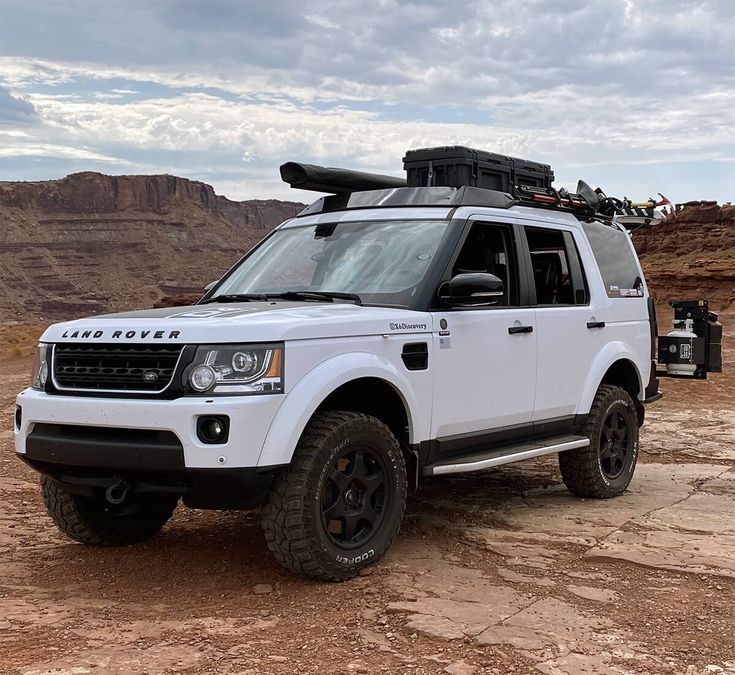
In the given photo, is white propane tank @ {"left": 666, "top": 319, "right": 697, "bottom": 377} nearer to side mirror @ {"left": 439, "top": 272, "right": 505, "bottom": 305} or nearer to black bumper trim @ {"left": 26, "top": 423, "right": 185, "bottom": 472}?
side mirror @ {"left": 439, "top": 272, "right": 505, "bottom": 305}

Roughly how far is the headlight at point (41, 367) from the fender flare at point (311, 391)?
1372 millimetres

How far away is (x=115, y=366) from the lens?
483 cm

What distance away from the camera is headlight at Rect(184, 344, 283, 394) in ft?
15.0

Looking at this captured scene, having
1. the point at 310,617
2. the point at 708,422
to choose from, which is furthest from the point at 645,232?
the point at 310,617

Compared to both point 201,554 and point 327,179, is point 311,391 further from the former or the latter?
point 327,179

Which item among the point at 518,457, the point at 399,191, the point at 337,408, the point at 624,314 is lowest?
the point at 518,457

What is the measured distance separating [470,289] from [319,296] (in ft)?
2.88

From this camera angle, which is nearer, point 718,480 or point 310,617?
point 310,617

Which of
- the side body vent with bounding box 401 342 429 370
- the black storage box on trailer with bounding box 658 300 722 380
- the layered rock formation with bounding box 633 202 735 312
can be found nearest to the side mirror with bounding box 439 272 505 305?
the side body vent with bounding box 401 342 429 370

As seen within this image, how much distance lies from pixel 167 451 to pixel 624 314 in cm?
418

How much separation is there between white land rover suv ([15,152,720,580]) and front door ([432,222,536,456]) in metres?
0.01

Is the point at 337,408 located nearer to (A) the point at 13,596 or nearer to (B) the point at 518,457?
(B) the point at 518,457

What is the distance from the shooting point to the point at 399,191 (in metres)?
6.37

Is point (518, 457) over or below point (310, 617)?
over
